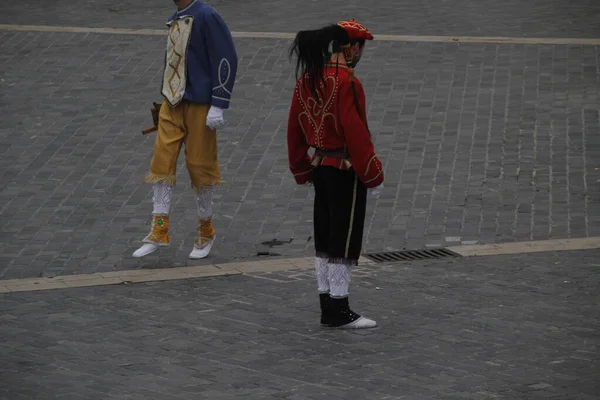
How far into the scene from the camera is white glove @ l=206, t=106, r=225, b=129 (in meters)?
9.50

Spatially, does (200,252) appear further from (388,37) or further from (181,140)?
(388,37)

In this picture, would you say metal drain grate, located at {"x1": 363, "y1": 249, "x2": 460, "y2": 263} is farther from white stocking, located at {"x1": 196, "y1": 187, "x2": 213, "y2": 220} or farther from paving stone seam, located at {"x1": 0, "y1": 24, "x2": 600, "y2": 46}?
paving stone seam, located at {"x1": 0, "y1": 24, "x2": 600, "y2": 46}

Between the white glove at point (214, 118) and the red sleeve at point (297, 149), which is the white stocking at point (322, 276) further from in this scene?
the white glove at point (214, 118)

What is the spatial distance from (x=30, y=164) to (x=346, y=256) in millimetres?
4762

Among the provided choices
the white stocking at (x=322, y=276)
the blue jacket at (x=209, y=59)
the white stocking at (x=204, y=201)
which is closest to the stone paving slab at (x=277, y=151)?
the white stocking at (x=204, y=201)

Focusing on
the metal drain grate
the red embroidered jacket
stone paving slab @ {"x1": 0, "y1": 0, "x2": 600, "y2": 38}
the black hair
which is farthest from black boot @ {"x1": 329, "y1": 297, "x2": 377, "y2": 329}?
stone paving slab @ {"x1": 0, "y1": 0, "x2": 600, "y2": 38}

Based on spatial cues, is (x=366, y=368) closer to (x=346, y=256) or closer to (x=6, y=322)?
(x=346, y=256)

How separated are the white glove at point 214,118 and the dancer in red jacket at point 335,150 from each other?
50.9 inches

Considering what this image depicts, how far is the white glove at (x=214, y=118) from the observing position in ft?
31.2

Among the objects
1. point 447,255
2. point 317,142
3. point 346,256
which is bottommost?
point 447,255

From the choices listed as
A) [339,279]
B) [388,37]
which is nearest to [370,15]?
[388,37]

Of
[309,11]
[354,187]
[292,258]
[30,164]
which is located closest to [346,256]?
[354,187]

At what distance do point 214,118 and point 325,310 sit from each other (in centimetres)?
189

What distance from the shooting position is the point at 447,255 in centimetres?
980
